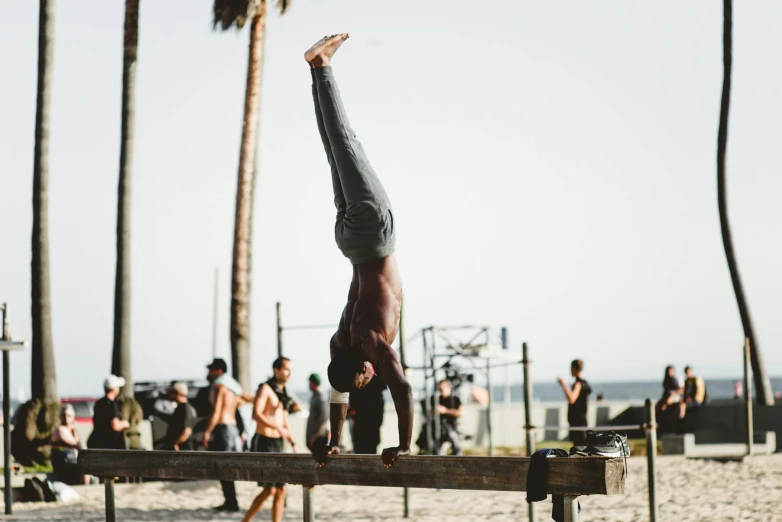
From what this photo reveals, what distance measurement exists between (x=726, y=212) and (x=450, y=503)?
12997 mm

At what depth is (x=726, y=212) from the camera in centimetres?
2416

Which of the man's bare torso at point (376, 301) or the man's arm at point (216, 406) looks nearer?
the man's bare torso at point (376, 301)

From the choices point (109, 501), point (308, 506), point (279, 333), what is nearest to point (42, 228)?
point (279, 333)

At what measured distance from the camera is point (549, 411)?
24.9m

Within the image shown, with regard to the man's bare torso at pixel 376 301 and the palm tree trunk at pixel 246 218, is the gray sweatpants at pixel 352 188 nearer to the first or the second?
the man's bare torso at pixel 376 301

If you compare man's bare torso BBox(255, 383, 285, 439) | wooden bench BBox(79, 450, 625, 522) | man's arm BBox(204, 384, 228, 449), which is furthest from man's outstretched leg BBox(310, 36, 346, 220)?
man's arm BBox(204, 384, 228, 449)

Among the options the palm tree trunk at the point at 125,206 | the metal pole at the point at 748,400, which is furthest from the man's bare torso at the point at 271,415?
the metal pole at the point at 748,400

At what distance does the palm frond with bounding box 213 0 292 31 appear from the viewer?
2072 centimetres

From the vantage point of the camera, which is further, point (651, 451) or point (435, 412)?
point (435, 412)

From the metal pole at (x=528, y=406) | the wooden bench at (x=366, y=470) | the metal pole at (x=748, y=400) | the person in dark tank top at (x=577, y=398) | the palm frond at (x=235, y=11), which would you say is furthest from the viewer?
the palm frond at (x=235, y=11)

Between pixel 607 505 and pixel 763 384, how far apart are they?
460 inches

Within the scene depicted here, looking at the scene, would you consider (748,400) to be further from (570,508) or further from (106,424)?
(570,508)

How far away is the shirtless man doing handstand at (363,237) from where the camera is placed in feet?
17.7

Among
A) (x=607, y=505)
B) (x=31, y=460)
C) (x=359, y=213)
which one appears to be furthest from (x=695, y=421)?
(x=359, y=213)
